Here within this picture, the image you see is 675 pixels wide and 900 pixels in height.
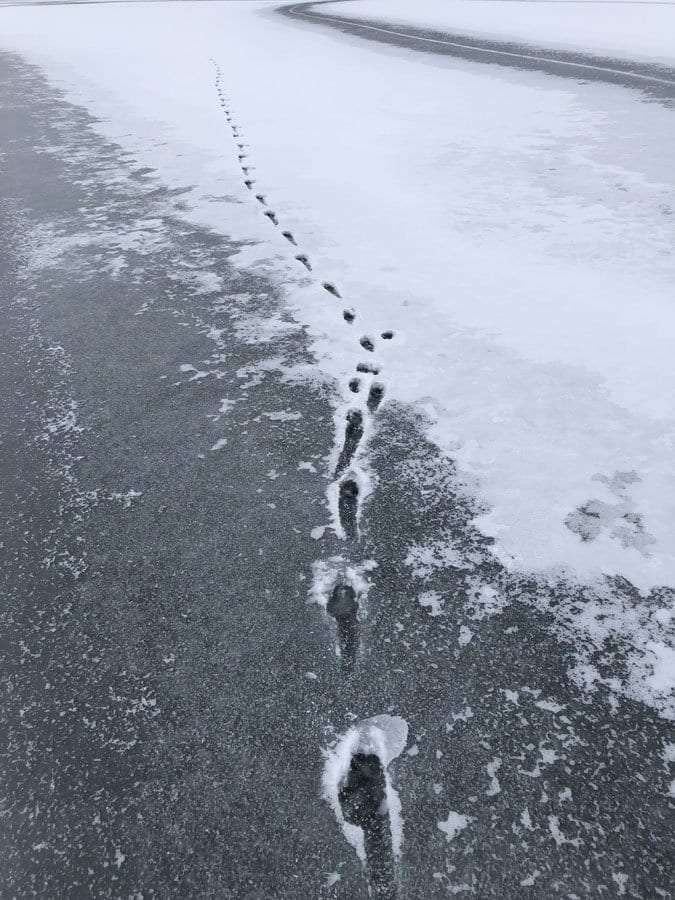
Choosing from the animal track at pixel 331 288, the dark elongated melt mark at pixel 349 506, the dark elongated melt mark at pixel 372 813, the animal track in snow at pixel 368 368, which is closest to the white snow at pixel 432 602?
the dark elongated melt mark at pixel 349 506

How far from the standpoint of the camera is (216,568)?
5.24 feet

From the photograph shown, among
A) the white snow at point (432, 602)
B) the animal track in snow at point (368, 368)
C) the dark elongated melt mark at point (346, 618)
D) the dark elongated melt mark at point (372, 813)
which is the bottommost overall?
the dark elongated melt mark at point (372, 813)

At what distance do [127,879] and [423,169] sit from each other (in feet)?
15.6

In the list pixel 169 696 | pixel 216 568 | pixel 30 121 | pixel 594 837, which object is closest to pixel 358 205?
pixel 216 568

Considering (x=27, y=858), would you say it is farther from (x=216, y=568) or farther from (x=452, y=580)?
(x=452, y=580)

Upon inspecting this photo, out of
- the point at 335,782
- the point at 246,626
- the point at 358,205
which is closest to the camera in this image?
the point at 335,782

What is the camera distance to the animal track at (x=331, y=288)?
3.04 meters

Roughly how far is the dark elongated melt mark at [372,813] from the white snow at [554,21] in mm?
10298

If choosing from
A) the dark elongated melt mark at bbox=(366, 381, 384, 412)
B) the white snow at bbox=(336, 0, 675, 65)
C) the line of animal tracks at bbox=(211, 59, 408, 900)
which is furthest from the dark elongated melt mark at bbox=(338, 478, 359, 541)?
the white snow at bbox=(336, 0, 675, 65)

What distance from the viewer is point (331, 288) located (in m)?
3.10

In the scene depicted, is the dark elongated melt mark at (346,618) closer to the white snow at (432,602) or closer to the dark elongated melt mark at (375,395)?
the white snow at (432,602)

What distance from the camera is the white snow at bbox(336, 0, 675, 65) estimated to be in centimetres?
986

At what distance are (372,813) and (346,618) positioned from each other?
440mm

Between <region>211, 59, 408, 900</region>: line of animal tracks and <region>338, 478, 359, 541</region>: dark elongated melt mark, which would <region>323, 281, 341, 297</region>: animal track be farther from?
<region>338, 478, 359, 541</region>: dark elongated melt mark
